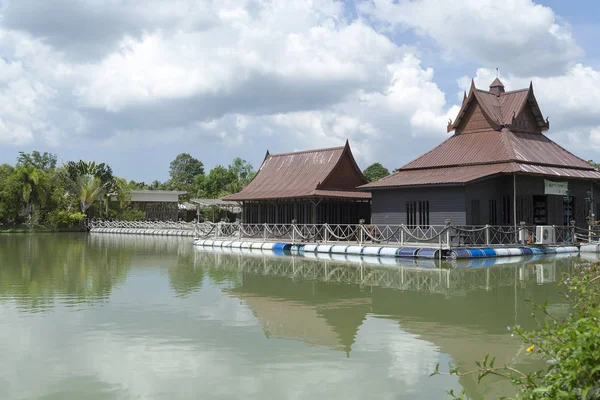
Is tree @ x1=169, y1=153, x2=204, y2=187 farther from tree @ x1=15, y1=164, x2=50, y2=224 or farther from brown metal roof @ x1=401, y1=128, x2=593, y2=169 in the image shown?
brown metal roof @ x1=401, y1=128, x2=593, y2=169

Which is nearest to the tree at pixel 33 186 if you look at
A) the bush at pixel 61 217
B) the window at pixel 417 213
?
the bush at pixel 61 217

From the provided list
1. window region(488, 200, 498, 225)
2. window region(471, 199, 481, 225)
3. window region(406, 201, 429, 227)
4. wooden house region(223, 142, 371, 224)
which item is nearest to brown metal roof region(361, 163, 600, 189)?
window region(406, 201, 429, 227)

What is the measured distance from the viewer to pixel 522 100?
30.2 metres

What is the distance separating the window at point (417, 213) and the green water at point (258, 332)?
8102 millimetres

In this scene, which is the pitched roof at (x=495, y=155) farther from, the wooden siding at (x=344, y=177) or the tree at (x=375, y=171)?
the tree at (x=375, y=171)

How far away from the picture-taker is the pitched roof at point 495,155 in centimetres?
2677

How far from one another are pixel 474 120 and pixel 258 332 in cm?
2403

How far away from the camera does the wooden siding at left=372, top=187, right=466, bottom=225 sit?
25.3 meters

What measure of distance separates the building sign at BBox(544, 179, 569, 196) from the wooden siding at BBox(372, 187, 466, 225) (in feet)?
17.1

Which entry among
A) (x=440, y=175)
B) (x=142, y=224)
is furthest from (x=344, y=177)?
(x=142, y=224)

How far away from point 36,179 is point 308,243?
36.8m

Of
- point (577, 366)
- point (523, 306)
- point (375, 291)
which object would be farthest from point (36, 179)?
point (577, 366)

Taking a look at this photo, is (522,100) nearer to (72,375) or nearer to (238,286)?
(238,286)

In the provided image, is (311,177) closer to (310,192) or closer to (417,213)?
(310,192)
